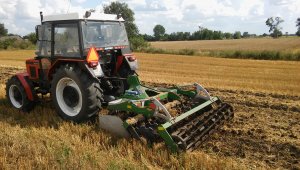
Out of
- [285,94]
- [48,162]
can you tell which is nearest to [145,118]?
[48,162]

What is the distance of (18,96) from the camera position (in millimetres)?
8164

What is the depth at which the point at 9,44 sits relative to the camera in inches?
1615

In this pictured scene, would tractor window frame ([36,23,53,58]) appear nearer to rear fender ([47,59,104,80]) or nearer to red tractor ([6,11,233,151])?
red tractor ([6,11,233,151])

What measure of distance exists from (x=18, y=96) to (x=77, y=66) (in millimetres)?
2175

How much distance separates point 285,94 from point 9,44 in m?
37.0

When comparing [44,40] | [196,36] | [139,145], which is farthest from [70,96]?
[196,36]

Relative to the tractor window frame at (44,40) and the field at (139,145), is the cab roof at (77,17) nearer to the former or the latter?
the tractor window frame at (44,40)

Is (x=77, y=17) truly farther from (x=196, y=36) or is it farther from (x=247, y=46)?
(x=196, y=36)

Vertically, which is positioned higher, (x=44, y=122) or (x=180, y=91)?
(x=180, y=91)

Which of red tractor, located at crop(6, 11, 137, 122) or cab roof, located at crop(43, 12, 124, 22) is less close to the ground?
cab roof, located at crop(43, 12, 124, 22)

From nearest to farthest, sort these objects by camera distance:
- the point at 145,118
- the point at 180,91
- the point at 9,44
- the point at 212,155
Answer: the point at 212,155 → the point at 145,118 → the point at 180,91 → the point at 9,44

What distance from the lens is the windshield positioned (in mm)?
6883

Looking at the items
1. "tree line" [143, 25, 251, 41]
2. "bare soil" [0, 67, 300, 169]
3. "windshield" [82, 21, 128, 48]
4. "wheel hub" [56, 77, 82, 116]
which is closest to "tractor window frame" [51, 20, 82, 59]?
"windshield" [82, 21, 128, 48]

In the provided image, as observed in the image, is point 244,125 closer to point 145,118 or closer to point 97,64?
point 145,118
